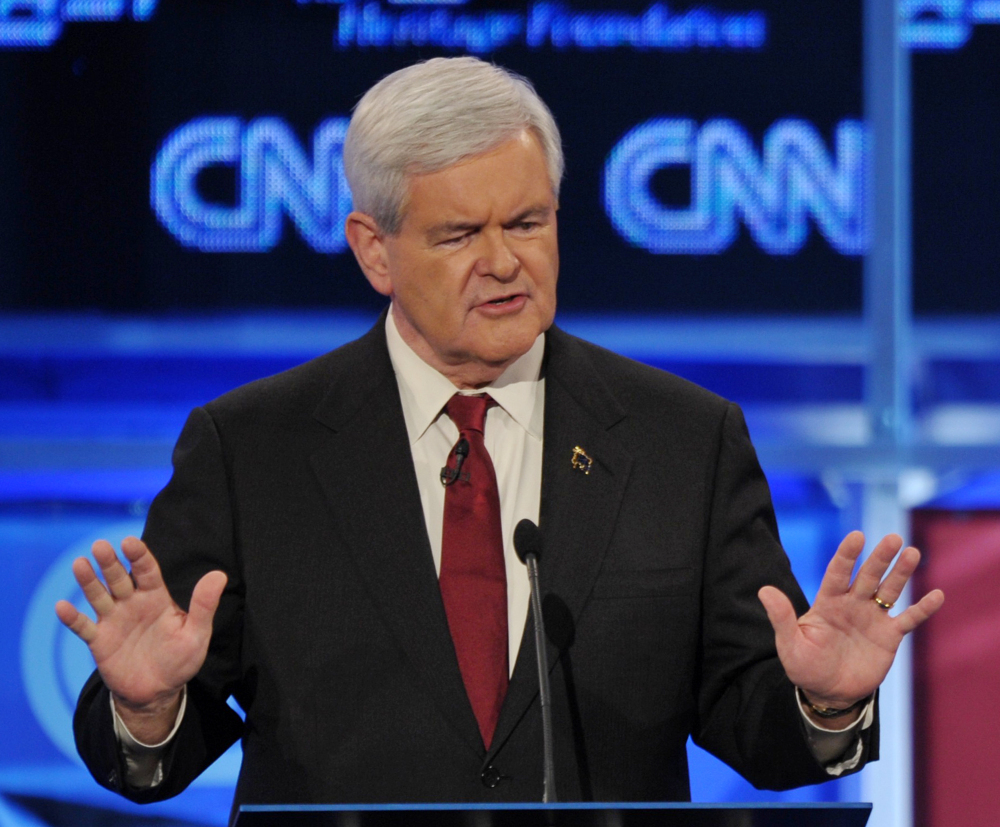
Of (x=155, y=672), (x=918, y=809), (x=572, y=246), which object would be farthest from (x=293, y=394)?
(x=918, y=809)

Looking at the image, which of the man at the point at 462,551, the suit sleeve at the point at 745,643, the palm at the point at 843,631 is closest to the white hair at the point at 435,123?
the man at the point at 462,551

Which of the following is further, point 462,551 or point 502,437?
point 502,437

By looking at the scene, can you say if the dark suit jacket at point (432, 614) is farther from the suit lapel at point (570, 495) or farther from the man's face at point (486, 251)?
the man's face at point (486, 251)

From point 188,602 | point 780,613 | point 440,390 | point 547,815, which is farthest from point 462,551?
point 547,815

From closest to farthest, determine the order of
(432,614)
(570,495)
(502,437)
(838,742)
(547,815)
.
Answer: (547,815) < (838,742) < (432,614) < (570,495) < (502,437)

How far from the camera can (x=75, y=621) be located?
182 cm

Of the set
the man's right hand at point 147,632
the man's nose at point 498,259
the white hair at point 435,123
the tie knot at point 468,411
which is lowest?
the man's right hand at point 147,632

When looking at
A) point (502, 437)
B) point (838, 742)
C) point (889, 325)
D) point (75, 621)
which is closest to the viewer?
point (75, 621)

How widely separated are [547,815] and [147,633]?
0.69 meters

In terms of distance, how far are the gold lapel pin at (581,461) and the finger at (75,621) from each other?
0.76 metres

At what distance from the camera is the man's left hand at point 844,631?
186cm

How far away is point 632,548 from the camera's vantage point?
7.18ft

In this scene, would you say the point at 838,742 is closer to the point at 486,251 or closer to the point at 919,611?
the point at 919,611

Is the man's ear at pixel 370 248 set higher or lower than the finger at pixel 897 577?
higher
